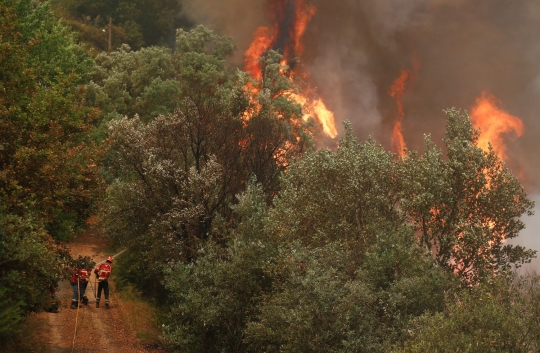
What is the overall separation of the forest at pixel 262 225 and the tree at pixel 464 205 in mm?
83

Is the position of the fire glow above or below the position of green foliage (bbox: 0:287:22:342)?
above

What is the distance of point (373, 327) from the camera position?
25438 millimetres

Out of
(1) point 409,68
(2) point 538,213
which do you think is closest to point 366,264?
(2) point 538,213

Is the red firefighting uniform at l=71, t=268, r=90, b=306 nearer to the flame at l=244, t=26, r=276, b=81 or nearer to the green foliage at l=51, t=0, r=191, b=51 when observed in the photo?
the flame at l=244, t=26, r=276, b=81

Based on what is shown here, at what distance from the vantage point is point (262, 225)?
3450cm

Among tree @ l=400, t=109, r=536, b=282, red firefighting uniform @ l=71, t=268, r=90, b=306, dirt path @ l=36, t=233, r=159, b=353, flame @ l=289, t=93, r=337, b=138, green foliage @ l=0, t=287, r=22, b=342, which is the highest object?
flame @ l=289, t=93, r=337, b=138

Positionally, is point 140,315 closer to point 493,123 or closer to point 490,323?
point 490,323

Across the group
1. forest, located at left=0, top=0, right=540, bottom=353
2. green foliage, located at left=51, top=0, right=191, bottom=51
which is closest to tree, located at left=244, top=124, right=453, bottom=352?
forest, located at left=0, top=0, right=540, bottom=353

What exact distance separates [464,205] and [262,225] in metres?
10.8

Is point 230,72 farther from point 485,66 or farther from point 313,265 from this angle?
point 313,265

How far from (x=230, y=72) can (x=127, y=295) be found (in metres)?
43.8

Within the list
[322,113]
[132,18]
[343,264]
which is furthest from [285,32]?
[343,264]

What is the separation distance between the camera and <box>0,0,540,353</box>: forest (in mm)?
22969

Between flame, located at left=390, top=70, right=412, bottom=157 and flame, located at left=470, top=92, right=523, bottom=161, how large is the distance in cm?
976
